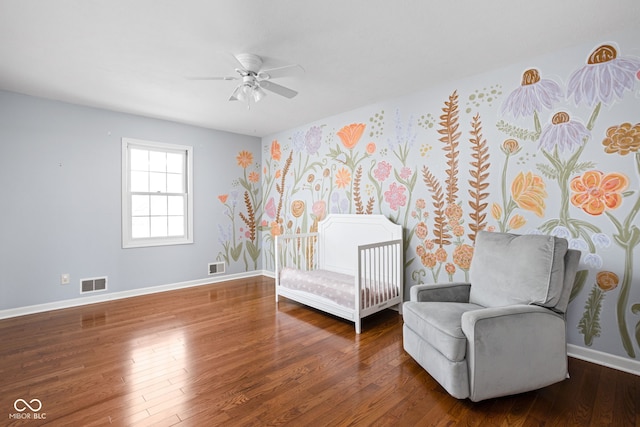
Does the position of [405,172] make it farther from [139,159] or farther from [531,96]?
[139,159]

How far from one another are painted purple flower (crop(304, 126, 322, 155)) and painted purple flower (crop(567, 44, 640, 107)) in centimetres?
284

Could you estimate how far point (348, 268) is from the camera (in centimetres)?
386

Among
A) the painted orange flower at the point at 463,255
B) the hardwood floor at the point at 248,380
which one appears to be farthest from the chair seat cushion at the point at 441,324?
the painted orange flower at the point at 463,255

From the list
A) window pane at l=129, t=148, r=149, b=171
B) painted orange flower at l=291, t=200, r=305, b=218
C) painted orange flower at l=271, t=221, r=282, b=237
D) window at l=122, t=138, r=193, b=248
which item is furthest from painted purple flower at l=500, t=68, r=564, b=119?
window pane at l=129, t=148, r=149, b=171

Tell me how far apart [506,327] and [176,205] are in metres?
4.34

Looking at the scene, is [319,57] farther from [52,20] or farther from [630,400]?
[630,400]

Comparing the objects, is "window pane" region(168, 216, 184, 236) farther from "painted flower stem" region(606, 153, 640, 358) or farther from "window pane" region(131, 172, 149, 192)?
"painted flower stem" region(606, 153, 640, 358)

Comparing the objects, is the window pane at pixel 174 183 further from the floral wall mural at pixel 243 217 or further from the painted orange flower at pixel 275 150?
the painted orange flower at pixel 275 150

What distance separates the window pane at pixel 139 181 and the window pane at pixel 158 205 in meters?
0.18

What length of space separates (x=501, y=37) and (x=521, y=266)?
168cm

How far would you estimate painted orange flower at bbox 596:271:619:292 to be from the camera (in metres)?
2.26

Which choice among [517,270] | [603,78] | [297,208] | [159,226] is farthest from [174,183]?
[603,78]

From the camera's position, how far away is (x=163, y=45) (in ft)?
7.73

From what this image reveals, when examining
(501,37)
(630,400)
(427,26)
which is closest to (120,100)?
(427,26)
